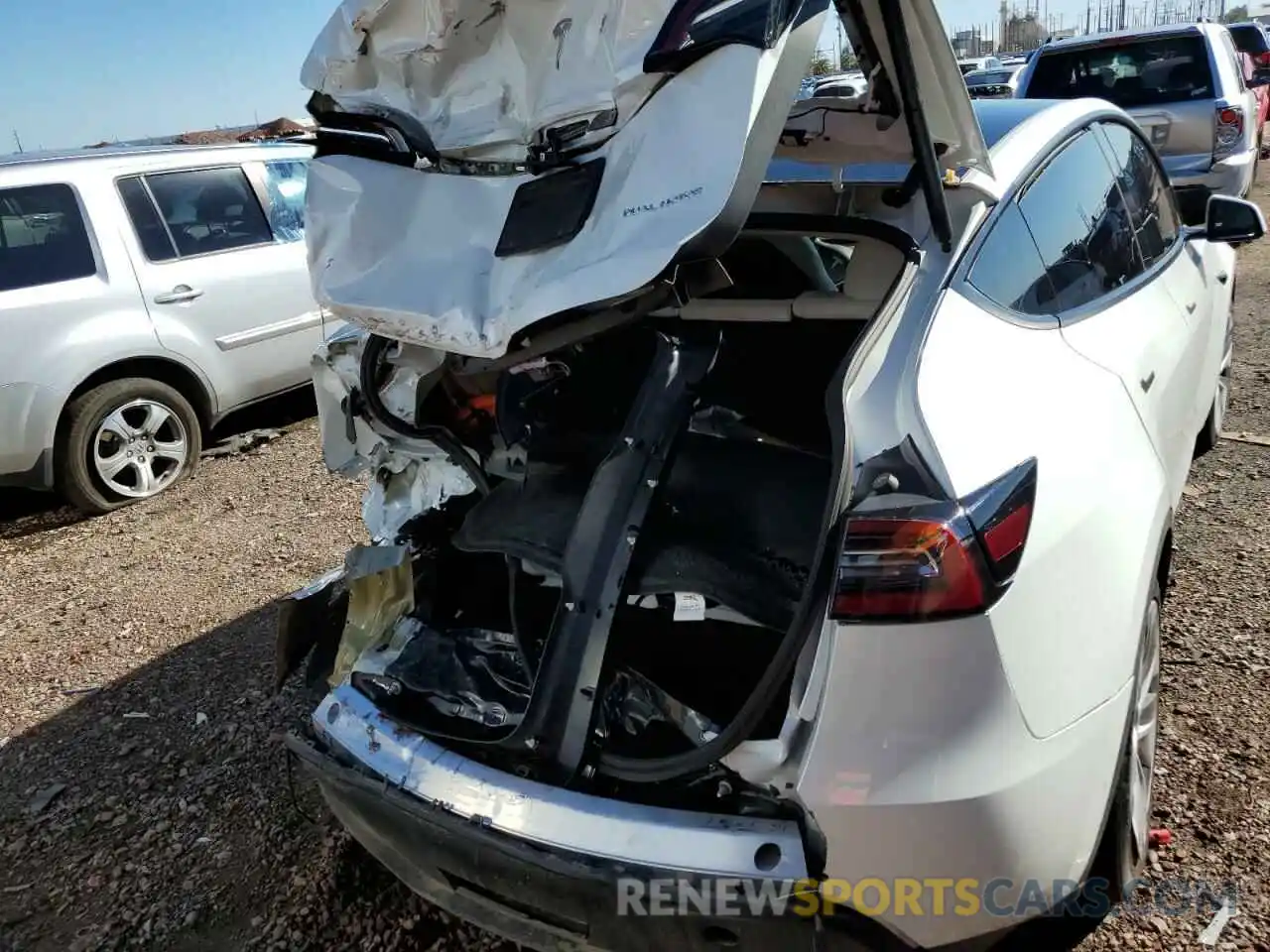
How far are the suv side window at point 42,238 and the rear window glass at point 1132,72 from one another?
6.86 m

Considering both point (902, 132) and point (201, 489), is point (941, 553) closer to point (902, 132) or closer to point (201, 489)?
point (902, 132)

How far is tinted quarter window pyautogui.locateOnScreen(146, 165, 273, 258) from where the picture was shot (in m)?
5.51

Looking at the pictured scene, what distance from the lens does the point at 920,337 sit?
5.93 feet

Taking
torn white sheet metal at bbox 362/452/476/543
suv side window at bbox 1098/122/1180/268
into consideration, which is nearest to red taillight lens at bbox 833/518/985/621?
torn white sheet metal at bbox 362/452/476/543

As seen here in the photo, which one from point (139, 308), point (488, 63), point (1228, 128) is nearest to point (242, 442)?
point (139, 308)

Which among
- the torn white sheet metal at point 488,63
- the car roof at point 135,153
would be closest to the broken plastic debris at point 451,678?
the torn white sheet metal at point 488,63

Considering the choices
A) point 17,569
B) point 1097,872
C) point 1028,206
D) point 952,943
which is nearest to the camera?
point 952,943

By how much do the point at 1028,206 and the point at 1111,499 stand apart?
80cm

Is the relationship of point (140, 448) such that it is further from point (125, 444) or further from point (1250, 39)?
point (1250, 39)

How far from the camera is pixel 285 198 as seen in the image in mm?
6039

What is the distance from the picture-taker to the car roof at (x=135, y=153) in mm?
5246

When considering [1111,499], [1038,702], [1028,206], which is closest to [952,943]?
[1038,702]

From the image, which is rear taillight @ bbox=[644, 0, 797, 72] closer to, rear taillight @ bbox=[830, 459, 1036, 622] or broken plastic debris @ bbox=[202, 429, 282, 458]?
rear taillight @ bbox=[830, 459, 1036, 622]

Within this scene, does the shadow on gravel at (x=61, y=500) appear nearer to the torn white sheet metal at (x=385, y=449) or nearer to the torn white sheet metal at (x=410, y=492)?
the torn white sheet metal at (x=385, y=449)
